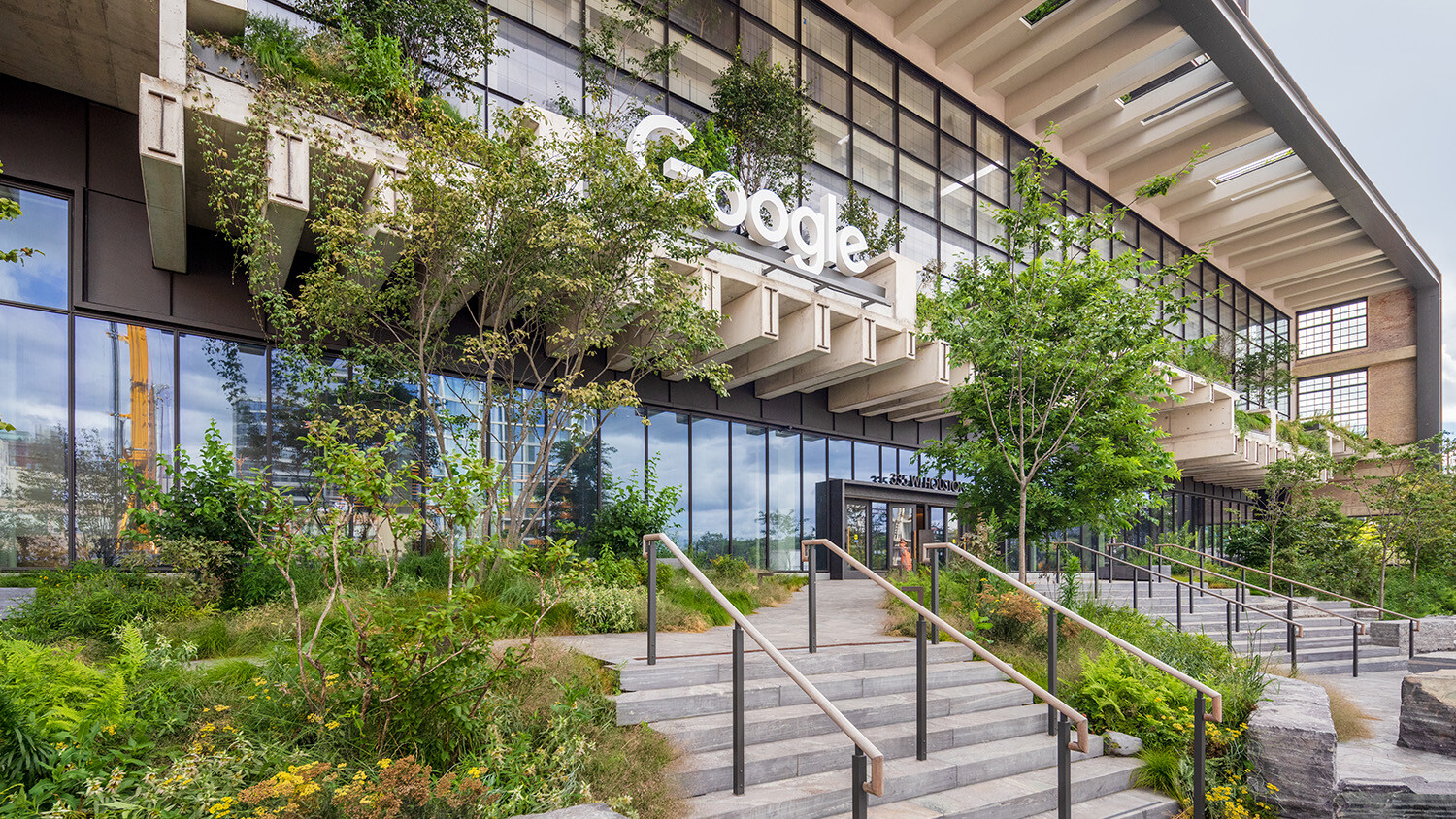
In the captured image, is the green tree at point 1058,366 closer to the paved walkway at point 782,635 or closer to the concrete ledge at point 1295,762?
the paved walkway at point 782,635

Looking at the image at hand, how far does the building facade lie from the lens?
884 cm

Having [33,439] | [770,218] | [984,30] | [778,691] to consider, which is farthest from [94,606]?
[984,30]

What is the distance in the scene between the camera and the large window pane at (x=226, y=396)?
983cm

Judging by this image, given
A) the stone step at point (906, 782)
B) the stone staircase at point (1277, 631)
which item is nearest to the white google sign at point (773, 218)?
the stone staircase at point (1277, 631)

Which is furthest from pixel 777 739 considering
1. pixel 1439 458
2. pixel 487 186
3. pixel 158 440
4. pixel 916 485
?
pixel 1439 458

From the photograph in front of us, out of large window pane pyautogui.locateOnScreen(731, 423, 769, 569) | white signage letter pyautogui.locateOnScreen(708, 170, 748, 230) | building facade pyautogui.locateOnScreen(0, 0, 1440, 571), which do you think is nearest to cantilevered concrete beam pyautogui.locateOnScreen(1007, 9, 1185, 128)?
building facade pyautogui.locateOnScreen(0, 0, 1440, 571)

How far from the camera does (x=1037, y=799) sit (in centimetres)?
525

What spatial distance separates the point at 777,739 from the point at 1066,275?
7021 mm

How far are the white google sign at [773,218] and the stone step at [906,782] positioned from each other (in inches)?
322

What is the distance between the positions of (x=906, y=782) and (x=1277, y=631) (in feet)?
42.0

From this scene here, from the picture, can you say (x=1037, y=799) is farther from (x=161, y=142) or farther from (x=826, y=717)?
(x=161, y=142)

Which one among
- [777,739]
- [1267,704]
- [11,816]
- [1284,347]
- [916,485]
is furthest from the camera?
[1284,347]

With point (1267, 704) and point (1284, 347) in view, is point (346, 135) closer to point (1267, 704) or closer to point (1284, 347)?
point (1267, 704)

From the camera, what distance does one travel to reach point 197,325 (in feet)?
32.5
